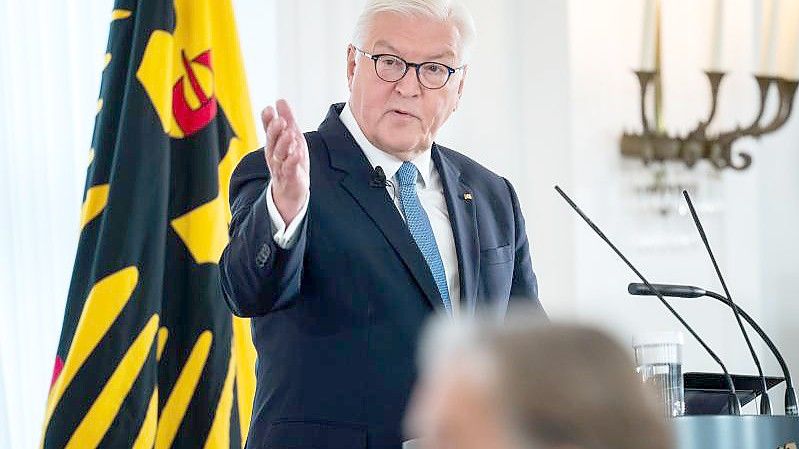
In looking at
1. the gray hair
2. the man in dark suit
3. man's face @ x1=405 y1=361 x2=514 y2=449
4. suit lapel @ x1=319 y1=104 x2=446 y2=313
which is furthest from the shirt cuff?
man's face @ x1=405 y1=361 x2=514 y2=449

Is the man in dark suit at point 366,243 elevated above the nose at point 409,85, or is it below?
below

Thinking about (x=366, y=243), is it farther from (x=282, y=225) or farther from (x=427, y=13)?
(x=427, y=13)

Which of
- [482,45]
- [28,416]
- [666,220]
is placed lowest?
[28,416]

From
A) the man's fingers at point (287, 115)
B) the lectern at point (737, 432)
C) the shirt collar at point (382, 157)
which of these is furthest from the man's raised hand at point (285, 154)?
the lectern at point (737, 432)

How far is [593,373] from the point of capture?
80 centimetres

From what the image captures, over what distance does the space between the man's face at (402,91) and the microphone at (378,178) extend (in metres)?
0.07

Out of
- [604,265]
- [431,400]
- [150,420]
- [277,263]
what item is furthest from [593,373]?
[604,265]

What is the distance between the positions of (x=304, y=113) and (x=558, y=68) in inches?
45.8

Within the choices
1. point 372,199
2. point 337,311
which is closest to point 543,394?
point 337,311

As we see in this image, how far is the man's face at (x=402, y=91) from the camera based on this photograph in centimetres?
284

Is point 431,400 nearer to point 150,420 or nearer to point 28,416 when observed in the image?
point 150,420

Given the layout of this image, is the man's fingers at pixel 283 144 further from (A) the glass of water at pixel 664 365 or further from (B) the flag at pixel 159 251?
(B) the flag at pixel 159 251

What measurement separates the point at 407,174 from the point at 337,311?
1.33 feet

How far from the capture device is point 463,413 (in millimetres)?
824
